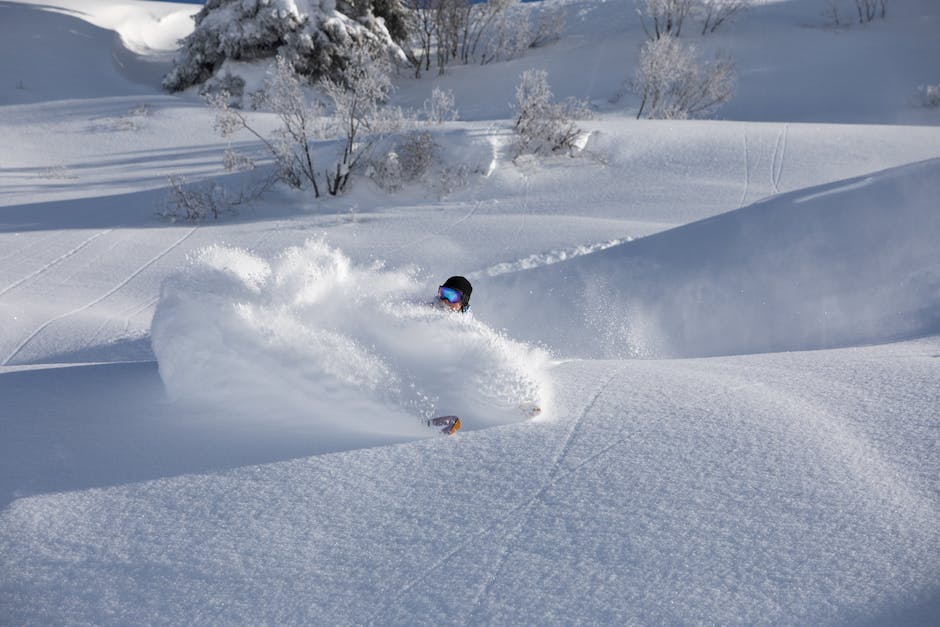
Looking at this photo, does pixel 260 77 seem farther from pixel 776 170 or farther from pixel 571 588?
pixel 571 588

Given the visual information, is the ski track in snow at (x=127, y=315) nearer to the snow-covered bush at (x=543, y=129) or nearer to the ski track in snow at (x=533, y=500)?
the ski track in snow at (x=533, y=500)

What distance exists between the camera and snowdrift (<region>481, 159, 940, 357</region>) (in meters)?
7.25

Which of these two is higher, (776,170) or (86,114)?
(86,114)

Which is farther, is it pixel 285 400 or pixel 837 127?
pixel 837 127

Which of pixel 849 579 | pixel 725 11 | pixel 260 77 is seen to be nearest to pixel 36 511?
pixel 849 579

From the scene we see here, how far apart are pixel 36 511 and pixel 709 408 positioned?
3613 millimetres

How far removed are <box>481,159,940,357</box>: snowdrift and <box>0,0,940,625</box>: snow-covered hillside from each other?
0.11 ft

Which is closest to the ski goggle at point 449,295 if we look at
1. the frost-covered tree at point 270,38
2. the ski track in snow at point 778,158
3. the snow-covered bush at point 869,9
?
the ski track in snow at point 778,158

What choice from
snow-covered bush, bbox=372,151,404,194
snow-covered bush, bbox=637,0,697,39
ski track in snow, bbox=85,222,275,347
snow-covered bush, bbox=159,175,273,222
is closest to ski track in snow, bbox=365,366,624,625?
ski track in snow, bbox=85,222,275,347

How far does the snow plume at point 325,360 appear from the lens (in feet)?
12.9

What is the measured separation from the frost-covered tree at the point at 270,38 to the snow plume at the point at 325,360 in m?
16.8

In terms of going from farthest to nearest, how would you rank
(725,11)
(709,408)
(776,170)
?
1. (725,11)
2. (776,170)
3. (709,408)

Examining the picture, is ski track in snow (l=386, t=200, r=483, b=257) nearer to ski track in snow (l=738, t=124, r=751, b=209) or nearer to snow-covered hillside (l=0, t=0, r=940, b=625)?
snow-covered hillside (l=0, t=0, r=940, b=625)

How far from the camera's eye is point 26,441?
3496mm
